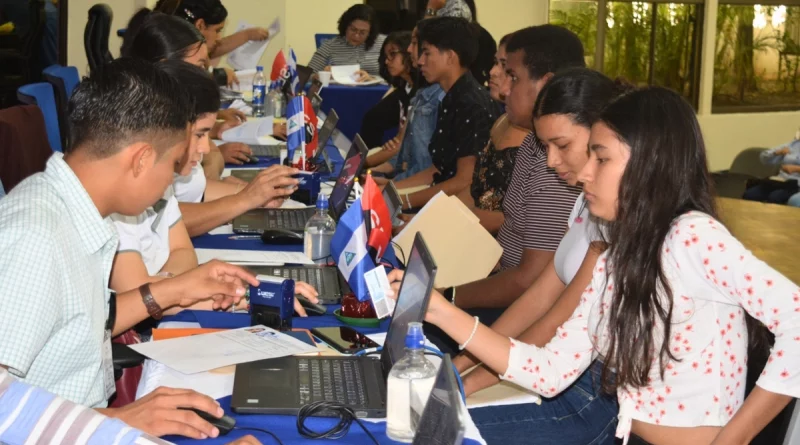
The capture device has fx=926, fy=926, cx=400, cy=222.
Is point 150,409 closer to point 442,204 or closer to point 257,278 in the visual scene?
point 257,278

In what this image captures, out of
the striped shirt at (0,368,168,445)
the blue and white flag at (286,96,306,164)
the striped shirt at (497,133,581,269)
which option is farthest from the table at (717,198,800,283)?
the striped shirt at (0,368,168,445)

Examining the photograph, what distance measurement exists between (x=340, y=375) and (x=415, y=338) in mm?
337

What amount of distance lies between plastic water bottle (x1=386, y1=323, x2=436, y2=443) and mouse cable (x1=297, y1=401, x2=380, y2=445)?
43mm

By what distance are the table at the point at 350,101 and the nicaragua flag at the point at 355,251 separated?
468cm

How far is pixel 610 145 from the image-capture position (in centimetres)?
173

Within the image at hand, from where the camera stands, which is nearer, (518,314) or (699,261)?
(699,261)

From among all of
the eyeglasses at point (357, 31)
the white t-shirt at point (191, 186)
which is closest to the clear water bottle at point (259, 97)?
the eyeglasses at point (357, 31)

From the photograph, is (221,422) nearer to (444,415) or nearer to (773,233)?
(444,415)

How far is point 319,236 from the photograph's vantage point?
2.64m

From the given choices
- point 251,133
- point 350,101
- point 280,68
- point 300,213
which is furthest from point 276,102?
point 300,213

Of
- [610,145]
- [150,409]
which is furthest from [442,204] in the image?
Answer: [150,409]

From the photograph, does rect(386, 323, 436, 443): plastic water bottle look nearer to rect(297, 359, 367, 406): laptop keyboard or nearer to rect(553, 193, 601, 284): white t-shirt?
rect(297, 359, 367, 406): laptop keyboard

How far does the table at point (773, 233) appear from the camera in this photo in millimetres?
3248

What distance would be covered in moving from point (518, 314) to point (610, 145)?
2.68 ft
